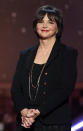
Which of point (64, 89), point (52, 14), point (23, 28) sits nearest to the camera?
point (64, 89)

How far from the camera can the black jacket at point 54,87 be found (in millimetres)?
1672

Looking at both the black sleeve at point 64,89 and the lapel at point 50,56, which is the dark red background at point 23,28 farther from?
the black sleeve at point 64,89

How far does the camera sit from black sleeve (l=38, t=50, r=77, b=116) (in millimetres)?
1657

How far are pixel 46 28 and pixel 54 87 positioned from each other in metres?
0.31

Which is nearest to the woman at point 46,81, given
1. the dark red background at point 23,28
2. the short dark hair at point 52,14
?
the short dark hair at point 52,14

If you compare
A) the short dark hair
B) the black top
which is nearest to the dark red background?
the short dark hair

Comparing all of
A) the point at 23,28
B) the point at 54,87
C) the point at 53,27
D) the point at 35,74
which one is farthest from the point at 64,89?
the point at 23,28

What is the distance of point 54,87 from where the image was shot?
5.58 ft

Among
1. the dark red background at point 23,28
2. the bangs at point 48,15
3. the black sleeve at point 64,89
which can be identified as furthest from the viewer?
the dark red background at point 23,28

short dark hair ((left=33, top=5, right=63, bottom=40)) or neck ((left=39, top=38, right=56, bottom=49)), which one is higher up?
short dark hair ((left=33, top=5, right=63, bottom=40))

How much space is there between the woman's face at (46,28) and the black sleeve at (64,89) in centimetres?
15

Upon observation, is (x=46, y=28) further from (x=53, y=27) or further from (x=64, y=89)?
(x=64, y=89)

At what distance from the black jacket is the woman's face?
0.07m

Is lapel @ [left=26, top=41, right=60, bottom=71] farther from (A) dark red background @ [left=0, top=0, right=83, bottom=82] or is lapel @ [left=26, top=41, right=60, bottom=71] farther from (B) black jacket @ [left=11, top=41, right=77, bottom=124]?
(A) dark red background @ [left=0, top=0, right=83, bottom=82]
